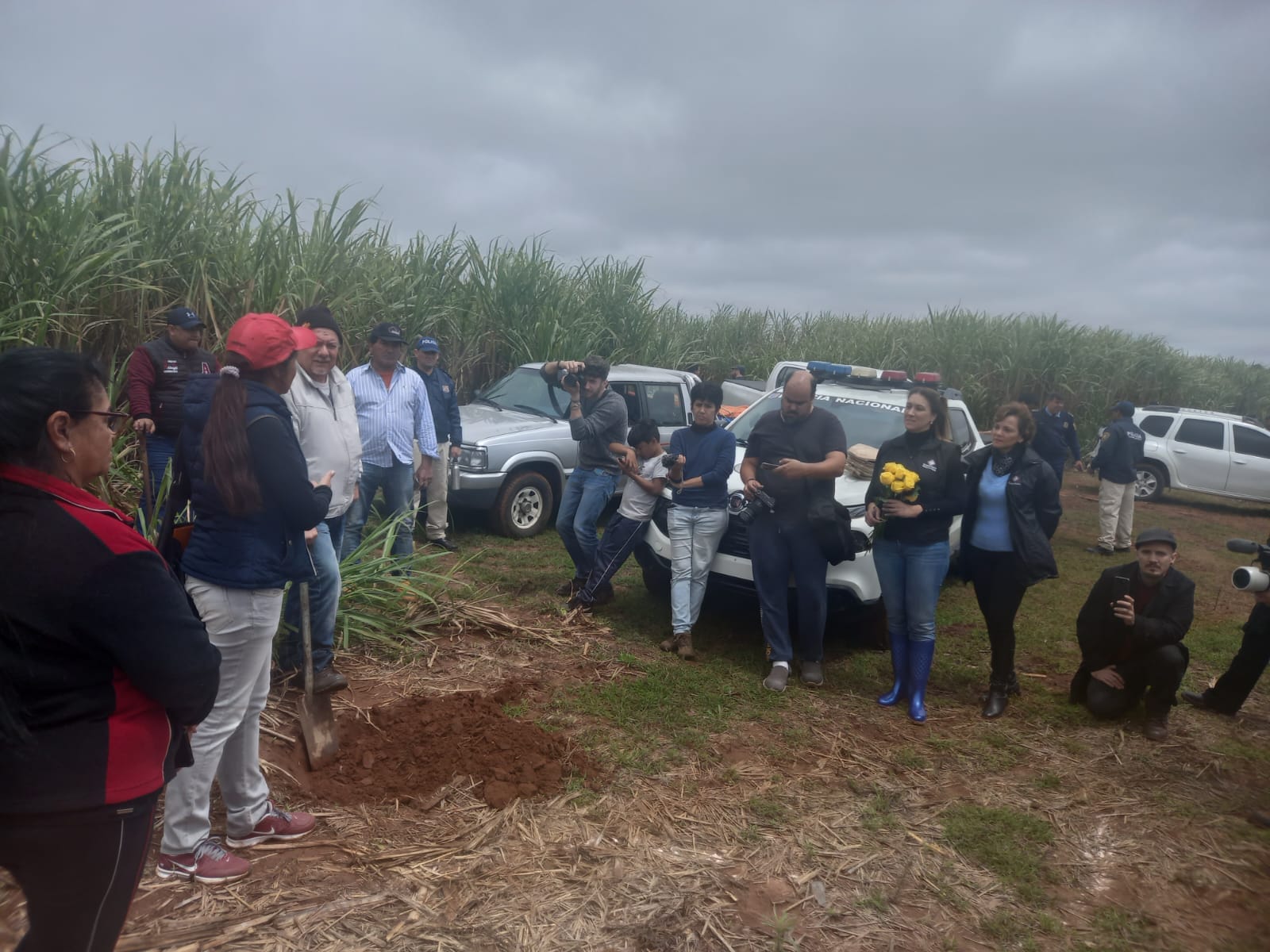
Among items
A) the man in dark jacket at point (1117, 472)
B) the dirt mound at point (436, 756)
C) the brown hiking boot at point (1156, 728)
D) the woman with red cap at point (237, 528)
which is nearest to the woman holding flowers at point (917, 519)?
the brown hiking boot at point (1156, 728)

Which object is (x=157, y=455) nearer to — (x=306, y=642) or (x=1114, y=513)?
(x=306, y=642)

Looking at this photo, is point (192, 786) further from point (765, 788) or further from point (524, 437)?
point (524, 437)

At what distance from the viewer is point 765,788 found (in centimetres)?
396

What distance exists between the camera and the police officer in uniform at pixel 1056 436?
9375 millimetres

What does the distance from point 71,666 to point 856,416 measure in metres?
6.27

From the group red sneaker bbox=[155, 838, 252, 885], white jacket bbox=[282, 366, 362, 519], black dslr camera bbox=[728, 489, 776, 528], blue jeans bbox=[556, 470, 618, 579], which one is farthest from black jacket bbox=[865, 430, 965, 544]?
red sneaker bbox=[155, 838, 252, 885]

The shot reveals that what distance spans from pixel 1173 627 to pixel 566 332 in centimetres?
906

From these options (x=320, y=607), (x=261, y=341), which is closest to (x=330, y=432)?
(x=320, y=607)

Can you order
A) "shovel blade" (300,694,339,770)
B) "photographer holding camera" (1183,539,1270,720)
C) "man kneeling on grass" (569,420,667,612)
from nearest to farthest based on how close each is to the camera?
Result: "shovel blade" (300,694,339,770)
"photographer holding camera" (1183,539,1270,720)
"man kneeling on grass" (569,420,667,612)

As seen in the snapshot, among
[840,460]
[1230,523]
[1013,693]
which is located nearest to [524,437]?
[840,460]

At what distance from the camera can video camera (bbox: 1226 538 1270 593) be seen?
402 centimetres

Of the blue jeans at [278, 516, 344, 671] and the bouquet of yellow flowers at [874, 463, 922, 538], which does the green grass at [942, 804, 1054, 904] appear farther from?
the blue jeans at [278, 516, 344, 671]

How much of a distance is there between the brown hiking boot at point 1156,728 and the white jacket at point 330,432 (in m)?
4.73

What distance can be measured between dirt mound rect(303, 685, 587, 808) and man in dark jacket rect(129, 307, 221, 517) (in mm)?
2791
